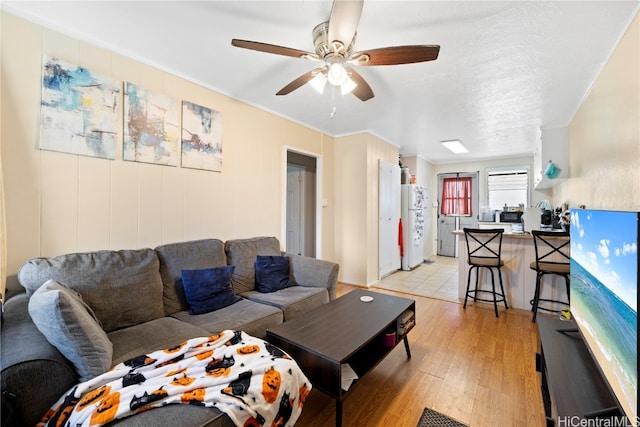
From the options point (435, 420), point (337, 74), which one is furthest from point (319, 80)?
point (435, 420)

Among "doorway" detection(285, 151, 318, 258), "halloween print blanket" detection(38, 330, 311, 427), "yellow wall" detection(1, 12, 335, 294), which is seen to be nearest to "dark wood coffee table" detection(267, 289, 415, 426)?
"halloween print blanket" detection(38, 330, 311, 427)

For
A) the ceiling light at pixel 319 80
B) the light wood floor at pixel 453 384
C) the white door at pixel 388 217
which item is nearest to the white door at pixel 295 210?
the white door at pixel 388 217

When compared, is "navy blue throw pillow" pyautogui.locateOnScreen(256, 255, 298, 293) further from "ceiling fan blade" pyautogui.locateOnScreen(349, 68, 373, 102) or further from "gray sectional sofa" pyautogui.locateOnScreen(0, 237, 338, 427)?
"ceiling fan blade" pyautogui.locateOnScreen(349, 68, 373, 102)

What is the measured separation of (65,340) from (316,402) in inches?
53.8

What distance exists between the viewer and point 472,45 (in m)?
A: 1.93

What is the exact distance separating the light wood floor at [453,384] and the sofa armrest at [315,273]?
82cm

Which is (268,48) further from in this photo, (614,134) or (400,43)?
(614,134)

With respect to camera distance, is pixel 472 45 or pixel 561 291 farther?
pixel 561 291

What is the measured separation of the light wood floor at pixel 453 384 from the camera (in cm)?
157

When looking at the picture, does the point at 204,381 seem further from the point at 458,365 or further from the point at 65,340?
the point at 458,365

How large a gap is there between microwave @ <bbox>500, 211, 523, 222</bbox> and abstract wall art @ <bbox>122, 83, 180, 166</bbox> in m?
6.38

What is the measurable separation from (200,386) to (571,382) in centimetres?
162

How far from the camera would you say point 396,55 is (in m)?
1.58

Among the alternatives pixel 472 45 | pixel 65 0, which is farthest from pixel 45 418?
pixel 472 45
